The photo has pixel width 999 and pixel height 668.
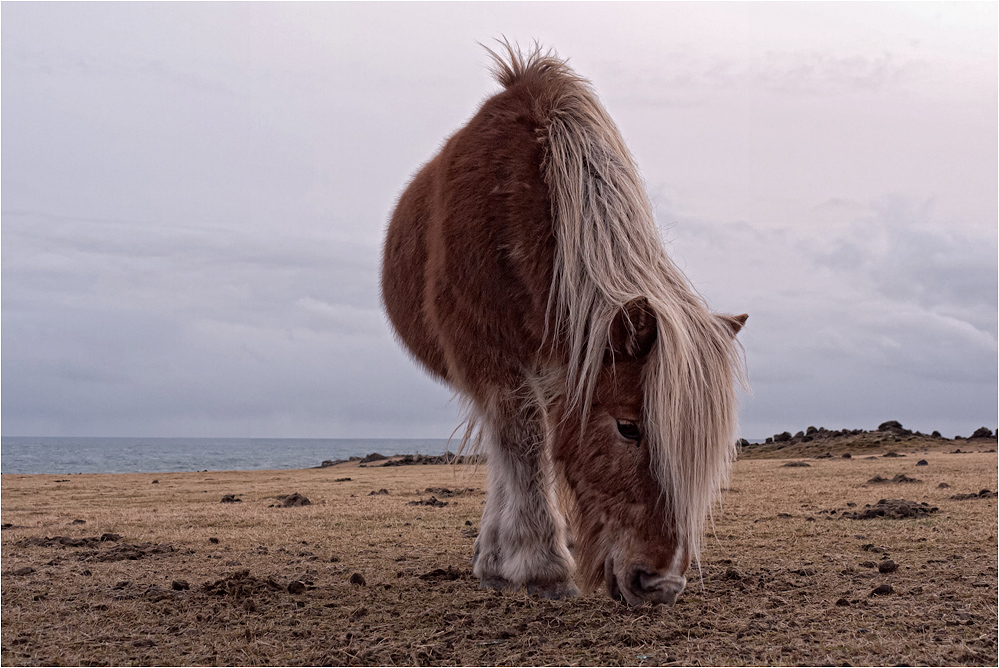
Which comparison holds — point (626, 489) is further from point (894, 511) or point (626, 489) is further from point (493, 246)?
point (894, 511)

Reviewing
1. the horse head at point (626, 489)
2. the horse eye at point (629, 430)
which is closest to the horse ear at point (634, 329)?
the horse head at point (626, 489)

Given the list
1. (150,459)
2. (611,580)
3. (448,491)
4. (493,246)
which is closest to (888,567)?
(611,580)

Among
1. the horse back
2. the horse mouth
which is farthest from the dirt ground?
the horse back

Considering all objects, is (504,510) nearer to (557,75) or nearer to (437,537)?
(437,537)

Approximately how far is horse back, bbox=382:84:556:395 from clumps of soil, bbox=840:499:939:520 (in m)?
4.16

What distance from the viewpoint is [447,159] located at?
5.05m

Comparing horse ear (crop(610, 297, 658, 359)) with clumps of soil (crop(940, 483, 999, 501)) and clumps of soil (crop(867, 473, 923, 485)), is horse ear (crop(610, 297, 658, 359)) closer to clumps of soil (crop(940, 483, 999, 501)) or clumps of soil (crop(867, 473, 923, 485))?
clumps of soil (crop(940, 483, 999, 501))

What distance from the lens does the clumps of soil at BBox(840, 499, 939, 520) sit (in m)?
6.73

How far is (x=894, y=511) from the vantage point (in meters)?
6.78

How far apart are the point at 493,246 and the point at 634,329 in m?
1.18

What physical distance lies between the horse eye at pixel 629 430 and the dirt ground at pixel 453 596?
2.99 ft

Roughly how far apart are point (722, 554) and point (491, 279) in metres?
2.76

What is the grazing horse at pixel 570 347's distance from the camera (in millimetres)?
3439

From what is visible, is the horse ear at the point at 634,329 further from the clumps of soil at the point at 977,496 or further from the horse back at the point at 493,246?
the clumps of soil at the point at 977,496
